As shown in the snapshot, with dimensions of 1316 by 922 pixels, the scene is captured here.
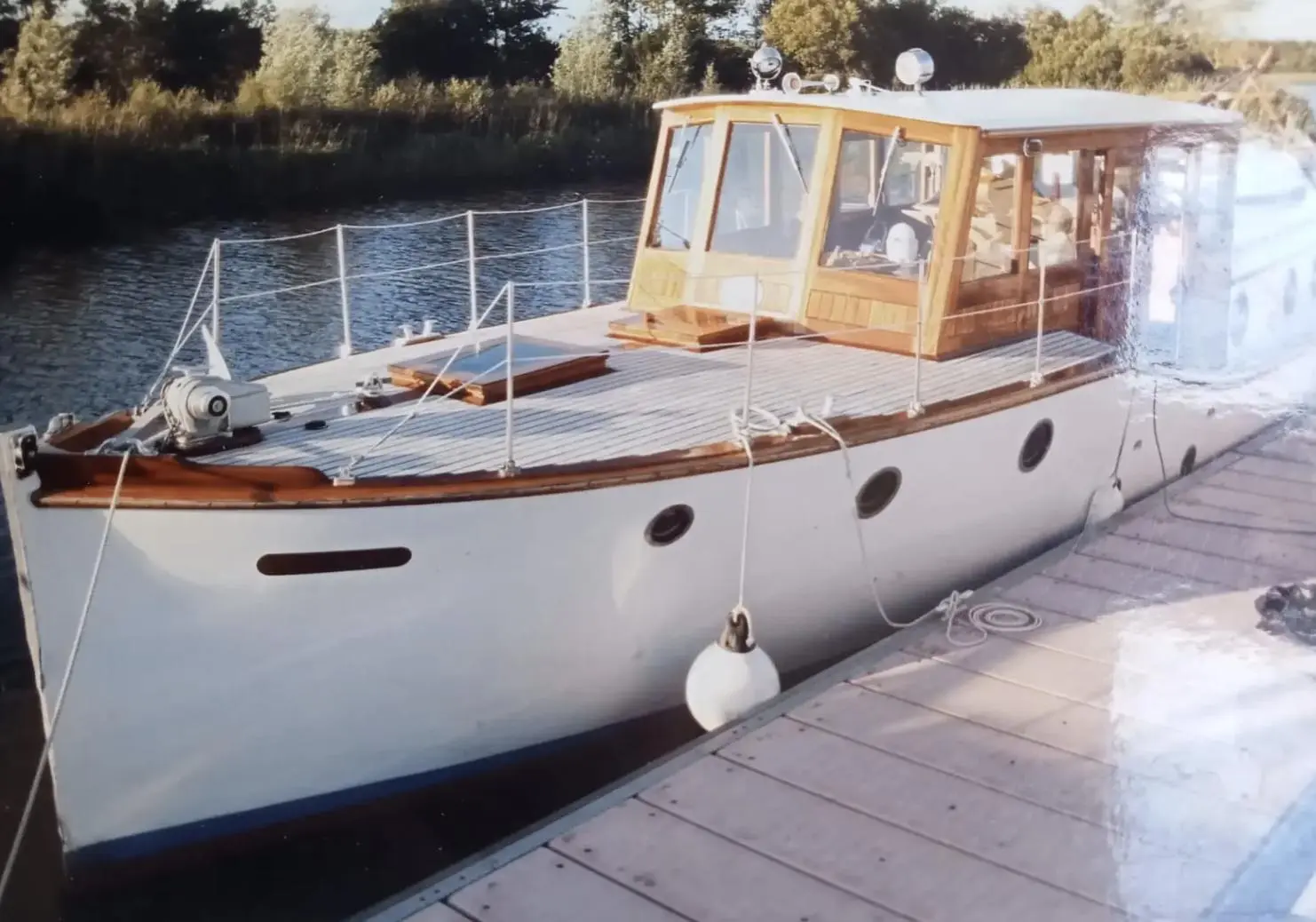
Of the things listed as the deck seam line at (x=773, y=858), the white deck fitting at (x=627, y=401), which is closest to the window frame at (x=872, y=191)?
the white deck fitting at (x=627, y=401)

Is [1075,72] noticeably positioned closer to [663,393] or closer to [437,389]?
[663,393]

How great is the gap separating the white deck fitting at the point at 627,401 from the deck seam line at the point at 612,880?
55.0 inches

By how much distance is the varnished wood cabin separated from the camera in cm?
661

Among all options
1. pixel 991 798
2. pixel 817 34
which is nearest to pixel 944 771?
pixel 991 798

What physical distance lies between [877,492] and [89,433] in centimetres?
331

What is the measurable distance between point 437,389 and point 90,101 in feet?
65.1

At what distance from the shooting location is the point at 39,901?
5102 millimetres

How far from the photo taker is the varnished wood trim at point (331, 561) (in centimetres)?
448

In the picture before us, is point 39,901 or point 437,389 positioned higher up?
point 437,389

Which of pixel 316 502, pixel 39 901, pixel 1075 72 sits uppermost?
pixel 1075 72

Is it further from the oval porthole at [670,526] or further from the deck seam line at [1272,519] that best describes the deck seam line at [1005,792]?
the deck seam line at [1272,519]

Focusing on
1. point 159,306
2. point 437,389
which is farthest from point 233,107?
point 437,389

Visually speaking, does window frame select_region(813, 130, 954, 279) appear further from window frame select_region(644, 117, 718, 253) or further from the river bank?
the river bank

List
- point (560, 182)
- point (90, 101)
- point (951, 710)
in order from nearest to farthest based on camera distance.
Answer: point (951, 710), point (90, 101), point (560, 182)
